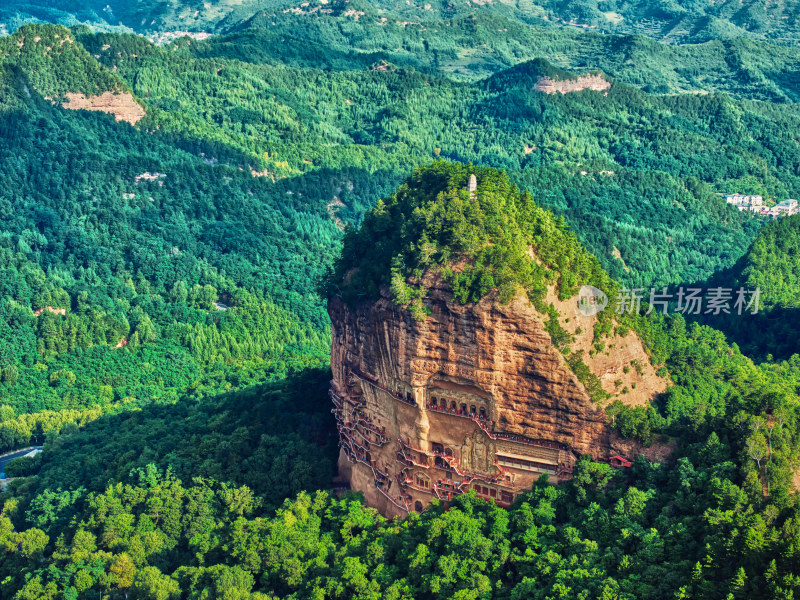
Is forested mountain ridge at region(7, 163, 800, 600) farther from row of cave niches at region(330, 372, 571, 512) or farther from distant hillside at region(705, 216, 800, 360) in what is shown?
distant hillside at region(705, 216, 800, 360)

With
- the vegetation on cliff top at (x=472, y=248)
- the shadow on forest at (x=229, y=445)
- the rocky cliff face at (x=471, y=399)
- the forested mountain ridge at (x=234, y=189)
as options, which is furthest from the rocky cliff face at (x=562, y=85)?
the rocky cliff face at (x=471, y=399)

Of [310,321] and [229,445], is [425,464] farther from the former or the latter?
[310,321]

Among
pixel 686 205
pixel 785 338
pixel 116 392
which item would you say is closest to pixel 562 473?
pixel 785 338

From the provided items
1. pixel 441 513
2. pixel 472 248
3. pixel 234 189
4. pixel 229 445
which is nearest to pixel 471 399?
pixel 441 513

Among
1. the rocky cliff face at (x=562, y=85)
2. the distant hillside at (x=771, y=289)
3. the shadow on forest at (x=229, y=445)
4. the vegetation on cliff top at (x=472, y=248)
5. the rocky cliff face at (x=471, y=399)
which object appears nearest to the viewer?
the rocky cliff face at (x=471, y=399)

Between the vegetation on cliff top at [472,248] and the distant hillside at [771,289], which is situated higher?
the vegetation on cliff top at [472,248]

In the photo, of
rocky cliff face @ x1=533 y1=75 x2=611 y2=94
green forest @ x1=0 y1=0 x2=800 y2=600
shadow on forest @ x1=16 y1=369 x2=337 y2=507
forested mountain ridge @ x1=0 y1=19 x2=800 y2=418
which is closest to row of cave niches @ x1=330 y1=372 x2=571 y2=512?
green forest @ x1=0 y1=0 x2=800 y2=600

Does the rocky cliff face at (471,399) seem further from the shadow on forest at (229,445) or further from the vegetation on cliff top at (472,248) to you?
the shadow on forest at (229,445)
